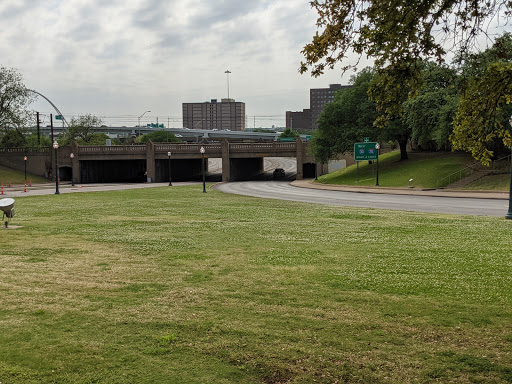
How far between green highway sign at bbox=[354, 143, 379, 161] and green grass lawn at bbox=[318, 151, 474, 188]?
275cm

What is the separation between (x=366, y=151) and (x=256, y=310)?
162 feet

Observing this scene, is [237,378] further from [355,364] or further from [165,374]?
[355,364]

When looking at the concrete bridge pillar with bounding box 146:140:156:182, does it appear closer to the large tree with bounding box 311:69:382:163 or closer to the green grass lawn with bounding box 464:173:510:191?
the large tree with bounding box 311:69:382:163

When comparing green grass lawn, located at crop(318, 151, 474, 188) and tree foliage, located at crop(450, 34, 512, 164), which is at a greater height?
tree foliage, located at crop(450, 34, 512, 164)

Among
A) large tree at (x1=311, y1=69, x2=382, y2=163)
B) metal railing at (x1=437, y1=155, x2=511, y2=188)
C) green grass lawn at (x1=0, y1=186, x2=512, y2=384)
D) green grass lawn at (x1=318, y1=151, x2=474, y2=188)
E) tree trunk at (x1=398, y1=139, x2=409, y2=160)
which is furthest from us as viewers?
tree trunk at (x1=398, y1=139, x2=409, y2=160)

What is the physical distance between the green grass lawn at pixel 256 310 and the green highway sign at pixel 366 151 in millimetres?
41179

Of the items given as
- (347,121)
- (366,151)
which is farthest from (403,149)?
(366,151)

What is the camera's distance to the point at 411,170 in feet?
176

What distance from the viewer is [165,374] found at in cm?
504

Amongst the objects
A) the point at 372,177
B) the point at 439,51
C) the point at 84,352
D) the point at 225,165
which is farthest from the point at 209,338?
the point at 225,165

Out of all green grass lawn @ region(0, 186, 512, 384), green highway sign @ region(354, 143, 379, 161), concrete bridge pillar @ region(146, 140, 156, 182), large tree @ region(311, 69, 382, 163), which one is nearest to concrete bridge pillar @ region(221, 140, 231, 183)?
concrete bridge pillar @ region(146, 140, 156, 182)

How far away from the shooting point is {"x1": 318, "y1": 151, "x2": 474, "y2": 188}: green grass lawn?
48.4m

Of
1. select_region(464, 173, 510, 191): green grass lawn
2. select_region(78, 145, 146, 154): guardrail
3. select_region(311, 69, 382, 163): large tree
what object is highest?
select_region(311, 69, 382, 163): large tree

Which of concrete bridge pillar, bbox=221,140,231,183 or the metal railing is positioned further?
concrete bridge pillar, bbox=221,140,231,183
